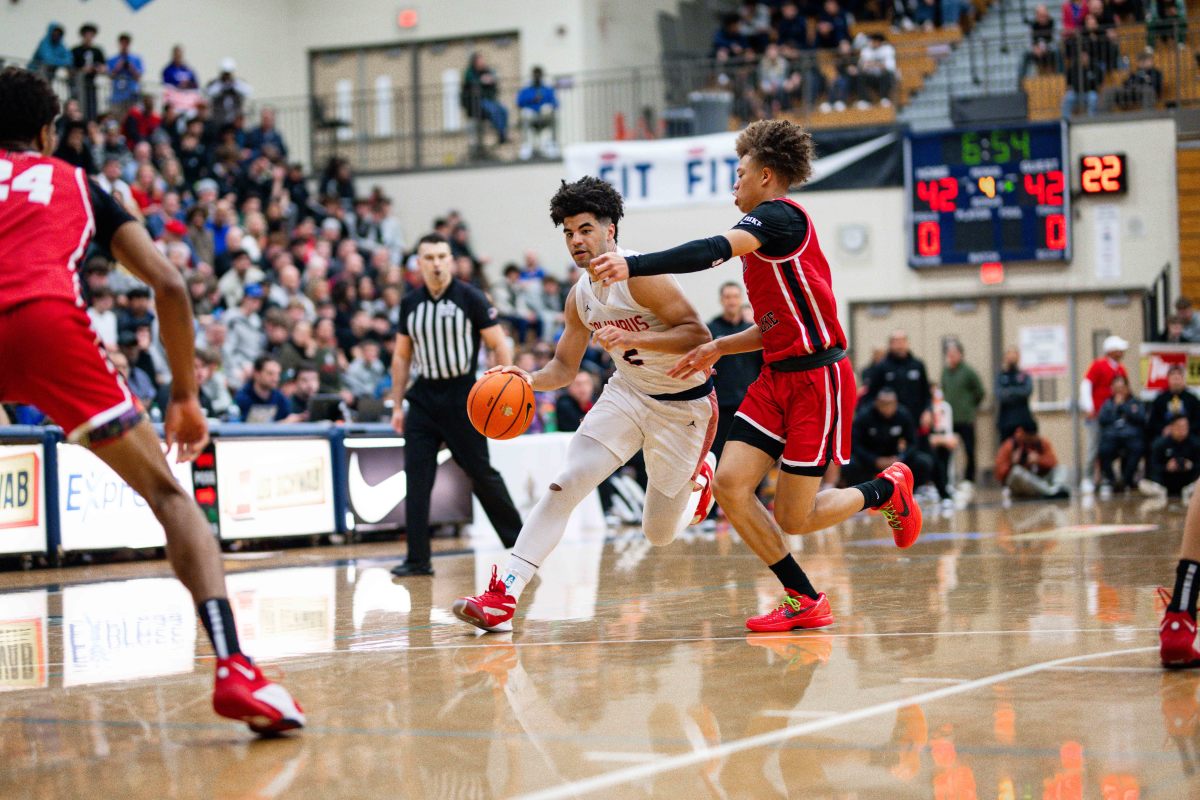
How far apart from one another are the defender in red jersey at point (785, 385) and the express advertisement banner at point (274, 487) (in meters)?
7.52

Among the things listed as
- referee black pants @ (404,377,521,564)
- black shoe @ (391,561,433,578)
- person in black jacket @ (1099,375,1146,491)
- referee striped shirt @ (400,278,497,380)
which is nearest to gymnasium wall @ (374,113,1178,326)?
person in black jacket @ (1099,375,1146,491)

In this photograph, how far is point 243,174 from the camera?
21969 millimetres

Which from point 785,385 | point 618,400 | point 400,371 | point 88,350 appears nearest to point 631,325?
point 618,400

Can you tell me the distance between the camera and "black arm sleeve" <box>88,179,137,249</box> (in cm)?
449

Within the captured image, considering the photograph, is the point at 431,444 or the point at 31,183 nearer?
the point at 31,183

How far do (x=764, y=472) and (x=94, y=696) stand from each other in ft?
9.52

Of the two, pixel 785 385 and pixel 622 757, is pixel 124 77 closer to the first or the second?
pixel 785 385

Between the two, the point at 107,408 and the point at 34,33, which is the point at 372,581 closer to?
the point at 107,408

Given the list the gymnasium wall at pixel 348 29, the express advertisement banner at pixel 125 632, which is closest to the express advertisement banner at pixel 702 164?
the gymnasium wall at pixel 348 29

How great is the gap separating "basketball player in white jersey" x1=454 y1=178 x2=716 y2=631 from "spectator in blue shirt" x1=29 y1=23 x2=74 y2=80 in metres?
16.5

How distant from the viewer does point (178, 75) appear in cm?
2309

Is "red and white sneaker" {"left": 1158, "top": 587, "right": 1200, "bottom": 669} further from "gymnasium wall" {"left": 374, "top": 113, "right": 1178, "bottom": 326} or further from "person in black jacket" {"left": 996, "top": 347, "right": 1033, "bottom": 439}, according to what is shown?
"gymnasium wall" {"left": 374, "top": 113, "right": 1178, "bottom": 326}

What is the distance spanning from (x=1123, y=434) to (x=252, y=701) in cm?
1724

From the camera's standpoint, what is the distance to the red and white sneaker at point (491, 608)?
21.2ft
